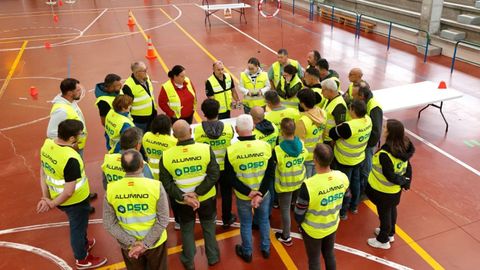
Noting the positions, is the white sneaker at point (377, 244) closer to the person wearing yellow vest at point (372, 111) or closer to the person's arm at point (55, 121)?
the person wearing yellow vest at point (372, 111)

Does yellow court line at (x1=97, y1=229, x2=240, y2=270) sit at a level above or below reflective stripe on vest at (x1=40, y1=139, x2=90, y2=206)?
below

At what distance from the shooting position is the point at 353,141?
16.6ft

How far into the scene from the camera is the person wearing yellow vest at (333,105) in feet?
17.4

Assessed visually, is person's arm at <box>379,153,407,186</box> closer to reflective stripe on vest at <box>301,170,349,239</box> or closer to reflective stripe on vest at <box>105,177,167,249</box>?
reflective stripe on vest at <box>301,170,349,239</box>

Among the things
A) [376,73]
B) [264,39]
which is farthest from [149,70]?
[376,73]

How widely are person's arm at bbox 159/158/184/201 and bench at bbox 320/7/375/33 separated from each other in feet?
51.7

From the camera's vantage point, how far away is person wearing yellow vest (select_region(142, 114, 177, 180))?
462 centimetres

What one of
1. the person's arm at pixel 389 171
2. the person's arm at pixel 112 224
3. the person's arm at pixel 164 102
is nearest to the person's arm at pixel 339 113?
the person's arm at pixel 389 171

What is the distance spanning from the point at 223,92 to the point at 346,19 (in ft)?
46.1

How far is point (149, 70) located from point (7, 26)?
12.4m

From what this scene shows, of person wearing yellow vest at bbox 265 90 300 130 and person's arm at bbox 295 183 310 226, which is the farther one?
person wearing yellow vest at bbox 265 90 300 130

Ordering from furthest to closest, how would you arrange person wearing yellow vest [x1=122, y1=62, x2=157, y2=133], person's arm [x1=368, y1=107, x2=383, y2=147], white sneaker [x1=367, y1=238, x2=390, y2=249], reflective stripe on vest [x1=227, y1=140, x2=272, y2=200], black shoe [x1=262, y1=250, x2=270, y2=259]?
person wearing yellow vest [x1=122, y1=62, x2=157, y2=133] < person's arm [x1=368, y1=107, x2=383, y2=147] < white sneaker [x1=367, y1=238, x2=390, y2=249] < black shoe [x1=262, y1=250, x2=270, y2=259] < reflective stripe on vest [x1=227, y1=140, x2=272, y2=200]

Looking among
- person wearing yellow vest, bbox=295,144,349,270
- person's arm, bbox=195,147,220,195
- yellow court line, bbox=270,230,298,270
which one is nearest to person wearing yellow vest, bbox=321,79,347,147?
person wearing yellow vest, bbox=295,144,349,270

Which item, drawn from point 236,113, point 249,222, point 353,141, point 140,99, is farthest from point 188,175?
point 236,113
